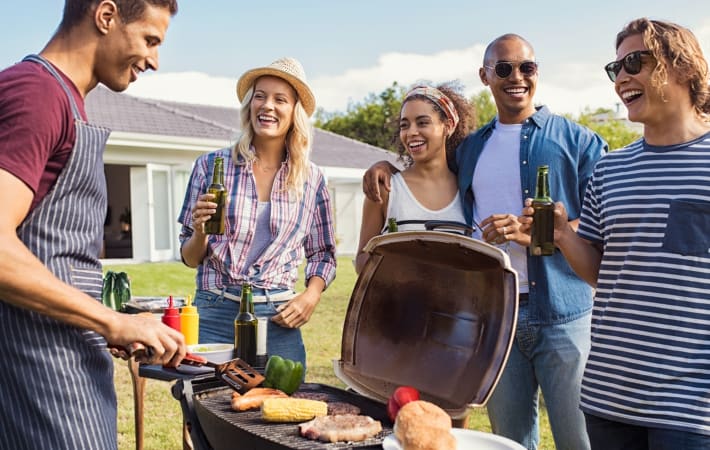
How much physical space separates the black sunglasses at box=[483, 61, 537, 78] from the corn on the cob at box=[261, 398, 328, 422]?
1754 millimetres

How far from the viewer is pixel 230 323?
11.5 feet

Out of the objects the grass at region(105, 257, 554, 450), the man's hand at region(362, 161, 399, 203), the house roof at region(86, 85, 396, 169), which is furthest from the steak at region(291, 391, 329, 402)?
the house roof at region(86, 85, 396, 169)

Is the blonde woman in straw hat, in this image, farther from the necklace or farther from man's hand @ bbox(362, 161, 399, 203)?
man's hand @ bbox(362, 161, 399, 203)

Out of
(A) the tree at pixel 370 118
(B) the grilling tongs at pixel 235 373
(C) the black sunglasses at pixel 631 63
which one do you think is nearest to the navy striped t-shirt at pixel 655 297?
(C) the black sunglasses at pixel 631 63

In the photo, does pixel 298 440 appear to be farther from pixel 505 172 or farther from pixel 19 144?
pixel 505 172

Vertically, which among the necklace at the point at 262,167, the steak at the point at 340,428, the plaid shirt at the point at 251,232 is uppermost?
the necklace at the point at 262,167

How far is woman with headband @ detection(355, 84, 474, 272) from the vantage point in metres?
3.37

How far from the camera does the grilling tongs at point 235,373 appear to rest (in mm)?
2674

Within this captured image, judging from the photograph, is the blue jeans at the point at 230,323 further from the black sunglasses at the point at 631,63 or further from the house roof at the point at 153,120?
the house roof at the point at 153,120

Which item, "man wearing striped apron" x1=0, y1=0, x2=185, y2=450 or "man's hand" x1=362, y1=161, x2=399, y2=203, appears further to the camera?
"man's hand" x1=362, y1=161, x2=399, y2=203

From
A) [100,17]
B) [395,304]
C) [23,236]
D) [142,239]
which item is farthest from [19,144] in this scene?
[142,239]

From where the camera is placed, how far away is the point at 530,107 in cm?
343

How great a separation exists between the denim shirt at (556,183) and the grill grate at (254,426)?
37.5 inches

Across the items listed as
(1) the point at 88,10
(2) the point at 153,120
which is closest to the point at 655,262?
(1) the point at 88,10
